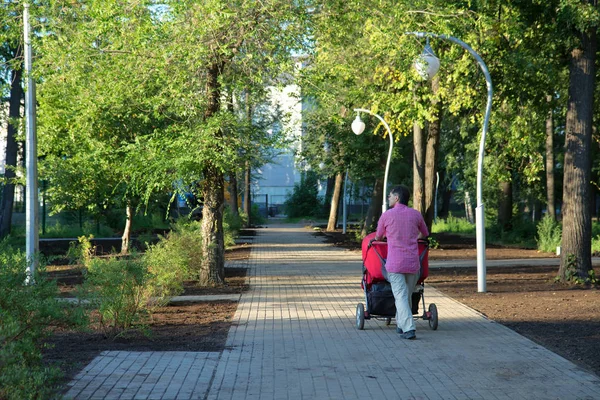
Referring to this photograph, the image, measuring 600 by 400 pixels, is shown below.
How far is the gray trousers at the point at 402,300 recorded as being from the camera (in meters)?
9.45

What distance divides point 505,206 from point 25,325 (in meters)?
29.4

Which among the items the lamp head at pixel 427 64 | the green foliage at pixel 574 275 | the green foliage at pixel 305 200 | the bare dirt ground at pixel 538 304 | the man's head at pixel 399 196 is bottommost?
the bare dirt ground at pixel 538 304

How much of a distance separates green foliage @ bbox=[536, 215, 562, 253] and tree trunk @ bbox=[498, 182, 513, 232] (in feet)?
17.6

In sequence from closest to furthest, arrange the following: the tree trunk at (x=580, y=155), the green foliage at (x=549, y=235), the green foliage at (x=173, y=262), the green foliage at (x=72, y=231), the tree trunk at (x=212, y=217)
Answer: the green foliage at (x=173, y=262) → the tree trunk at (x=212, y=217) → the tree trunk at (x=580, y=155) → the green foliage at (x=549, y=235) → the green foliage at (x=72, y=231)

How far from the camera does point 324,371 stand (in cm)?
764

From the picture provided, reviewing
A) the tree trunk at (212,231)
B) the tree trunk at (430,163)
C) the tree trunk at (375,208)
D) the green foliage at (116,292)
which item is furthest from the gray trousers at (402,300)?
the tree trunk at (375,208)

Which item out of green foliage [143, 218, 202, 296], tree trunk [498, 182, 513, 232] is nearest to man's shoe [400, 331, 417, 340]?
green foliage [143, 218, 202, 296]

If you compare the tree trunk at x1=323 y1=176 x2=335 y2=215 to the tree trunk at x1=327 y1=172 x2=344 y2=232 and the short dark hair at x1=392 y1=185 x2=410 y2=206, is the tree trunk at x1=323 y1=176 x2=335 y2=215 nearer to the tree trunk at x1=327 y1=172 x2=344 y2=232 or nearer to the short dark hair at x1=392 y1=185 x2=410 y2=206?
the tree trunk at x1=327 y1=172 x2=344 y2=232

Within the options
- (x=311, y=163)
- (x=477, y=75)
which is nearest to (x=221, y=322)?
(x=477, y=75)

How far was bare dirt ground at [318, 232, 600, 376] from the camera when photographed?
361 inches

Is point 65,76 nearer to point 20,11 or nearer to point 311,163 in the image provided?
point 20,11

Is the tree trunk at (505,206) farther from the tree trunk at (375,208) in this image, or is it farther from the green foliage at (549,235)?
the green foliage at (549,235)

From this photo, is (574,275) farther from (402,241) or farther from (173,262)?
(173,262)

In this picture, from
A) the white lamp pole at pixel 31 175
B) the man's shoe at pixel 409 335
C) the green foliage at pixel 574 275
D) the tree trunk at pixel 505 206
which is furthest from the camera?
the tree trunk at pixel 505 206
